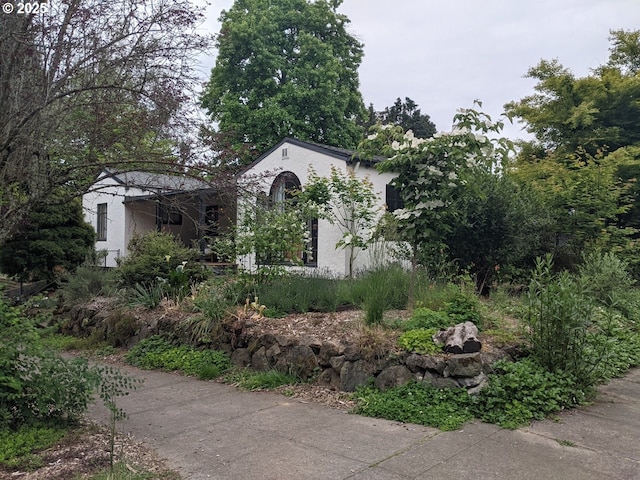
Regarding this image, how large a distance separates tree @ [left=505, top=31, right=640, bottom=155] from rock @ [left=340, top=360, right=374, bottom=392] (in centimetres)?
1189

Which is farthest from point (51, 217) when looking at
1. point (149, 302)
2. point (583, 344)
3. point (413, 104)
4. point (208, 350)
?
point (413, 104)

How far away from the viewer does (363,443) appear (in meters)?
4.34

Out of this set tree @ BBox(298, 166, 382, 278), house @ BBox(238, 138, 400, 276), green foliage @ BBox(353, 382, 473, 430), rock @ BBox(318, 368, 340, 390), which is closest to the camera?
green foliage @ BBox(353, 382, 473, 430)

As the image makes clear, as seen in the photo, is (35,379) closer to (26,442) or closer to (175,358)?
(26,442)

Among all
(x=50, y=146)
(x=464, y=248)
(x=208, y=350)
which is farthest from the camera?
(x=464, y=248)

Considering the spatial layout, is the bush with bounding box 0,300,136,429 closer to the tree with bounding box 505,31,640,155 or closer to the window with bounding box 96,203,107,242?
the tree with bounding box 505,31,640,155

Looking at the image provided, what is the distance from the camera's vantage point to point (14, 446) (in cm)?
392

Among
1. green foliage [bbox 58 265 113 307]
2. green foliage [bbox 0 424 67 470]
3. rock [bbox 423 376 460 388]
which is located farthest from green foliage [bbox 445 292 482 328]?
green foliage [bbox 58 265 113 307]

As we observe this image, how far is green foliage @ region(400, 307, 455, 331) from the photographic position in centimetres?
607

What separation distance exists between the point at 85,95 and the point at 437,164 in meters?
4.52

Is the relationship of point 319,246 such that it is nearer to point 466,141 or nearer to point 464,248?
point 464,248

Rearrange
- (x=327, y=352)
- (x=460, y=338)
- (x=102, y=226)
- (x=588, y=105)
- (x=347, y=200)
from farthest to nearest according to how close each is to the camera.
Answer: (x=102, y=226) → (x=588, y=105) → (x=347, y=200) → (x=327, y=352) → (x=460, y=338)

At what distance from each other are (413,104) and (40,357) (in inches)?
1457

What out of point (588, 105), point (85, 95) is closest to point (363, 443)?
point (85, 95)
